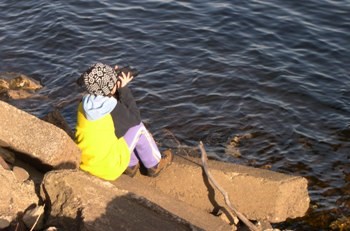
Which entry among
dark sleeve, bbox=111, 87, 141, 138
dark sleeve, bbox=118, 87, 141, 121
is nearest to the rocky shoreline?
dark sleeve, bbox=111, 87, 141, 138

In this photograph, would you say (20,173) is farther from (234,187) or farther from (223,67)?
(223,67)

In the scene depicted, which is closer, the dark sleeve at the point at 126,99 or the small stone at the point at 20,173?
the small stone at the point at 20,173

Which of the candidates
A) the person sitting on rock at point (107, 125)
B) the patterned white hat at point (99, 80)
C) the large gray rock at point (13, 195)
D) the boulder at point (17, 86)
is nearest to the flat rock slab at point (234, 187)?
the person sitting on rock at point (107, 125)

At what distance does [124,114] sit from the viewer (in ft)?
18.7

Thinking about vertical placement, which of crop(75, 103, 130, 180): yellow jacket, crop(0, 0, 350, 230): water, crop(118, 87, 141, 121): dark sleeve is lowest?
crop(0, 0, 350, 230): water

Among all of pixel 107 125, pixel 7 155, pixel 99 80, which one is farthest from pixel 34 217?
pixel 99 80

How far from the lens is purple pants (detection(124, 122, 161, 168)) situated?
229 inches

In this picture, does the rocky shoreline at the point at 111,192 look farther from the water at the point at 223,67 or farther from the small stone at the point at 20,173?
the water at the point at 223,67

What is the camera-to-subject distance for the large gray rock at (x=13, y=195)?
16.2ft

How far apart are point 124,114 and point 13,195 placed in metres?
1.37

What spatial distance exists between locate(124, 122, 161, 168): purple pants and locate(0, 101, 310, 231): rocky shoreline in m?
0.23

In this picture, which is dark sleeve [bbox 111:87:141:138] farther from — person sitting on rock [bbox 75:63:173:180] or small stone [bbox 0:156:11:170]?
small stone [bbox 0:156:11:170]

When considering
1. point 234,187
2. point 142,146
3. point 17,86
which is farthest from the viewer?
point 17,86

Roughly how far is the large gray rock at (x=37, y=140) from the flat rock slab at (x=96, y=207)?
1.83ft
